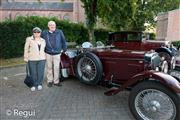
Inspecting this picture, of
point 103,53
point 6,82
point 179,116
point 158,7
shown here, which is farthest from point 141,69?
point 158,7

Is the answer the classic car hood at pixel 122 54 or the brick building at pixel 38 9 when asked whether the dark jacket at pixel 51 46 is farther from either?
the brick building at pixel 38 9

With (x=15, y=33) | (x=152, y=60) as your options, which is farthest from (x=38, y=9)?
(x=152, y=60)

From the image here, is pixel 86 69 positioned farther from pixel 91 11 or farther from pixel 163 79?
pixel 91 11

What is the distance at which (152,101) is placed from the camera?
4656 millimetres

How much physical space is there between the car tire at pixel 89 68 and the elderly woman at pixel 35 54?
3.23 ft

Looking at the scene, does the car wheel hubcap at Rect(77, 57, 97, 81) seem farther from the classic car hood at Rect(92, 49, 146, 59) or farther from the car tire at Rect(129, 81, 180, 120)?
the car tire at Rect(129, 81, 180, 120)

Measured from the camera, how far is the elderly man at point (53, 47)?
6887mm

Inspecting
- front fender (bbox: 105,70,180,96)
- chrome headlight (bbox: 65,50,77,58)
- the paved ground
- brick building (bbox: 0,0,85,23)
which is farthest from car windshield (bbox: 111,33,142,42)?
brick building (bbox: 0,0,85,23)

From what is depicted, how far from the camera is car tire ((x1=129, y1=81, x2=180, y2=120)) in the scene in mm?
4438

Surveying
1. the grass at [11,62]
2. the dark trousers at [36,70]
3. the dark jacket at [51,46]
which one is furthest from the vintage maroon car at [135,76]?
the grass at [11,62]

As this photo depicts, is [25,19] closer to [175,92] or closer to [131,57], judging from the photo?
[131,57]

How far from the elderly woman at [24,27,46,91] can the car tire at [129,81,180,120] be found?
287cm

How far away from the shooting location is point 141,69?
218 inches

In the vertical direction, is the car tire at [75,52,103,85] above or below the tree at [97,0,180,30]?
below
